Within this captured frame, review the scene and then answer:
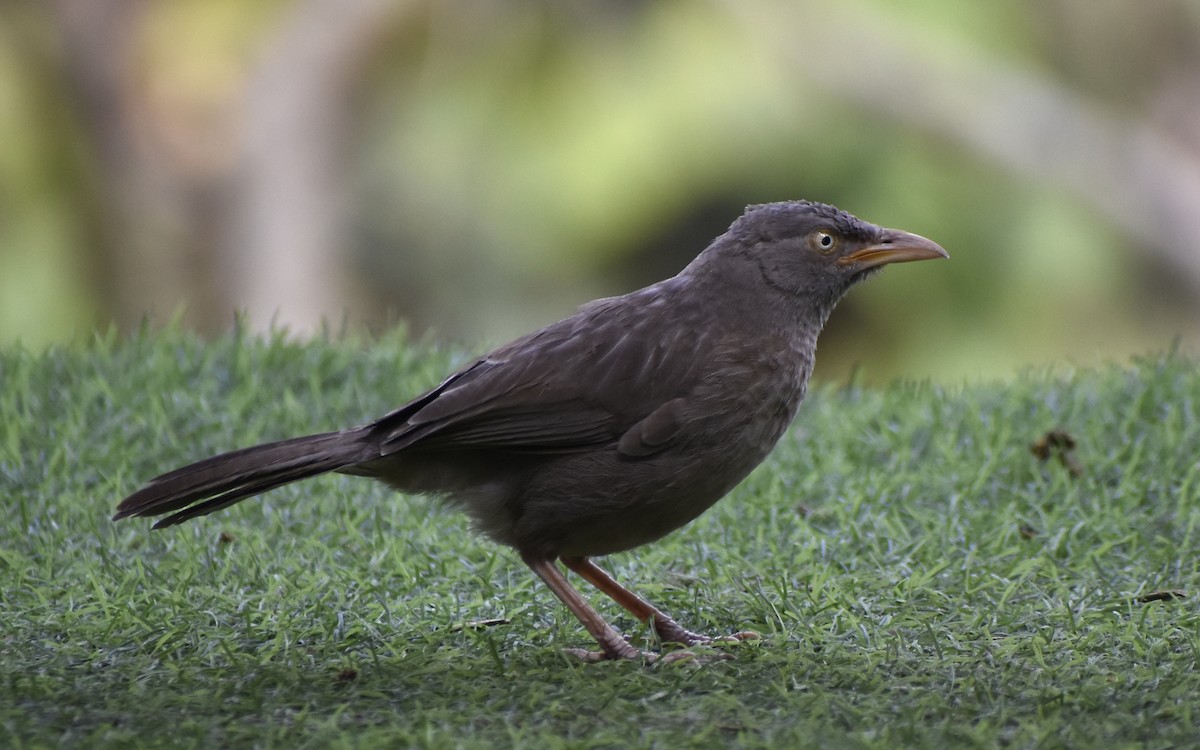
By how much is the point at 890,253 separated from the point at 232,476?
6.65 ft

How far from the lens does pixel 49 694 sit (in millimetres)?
3303

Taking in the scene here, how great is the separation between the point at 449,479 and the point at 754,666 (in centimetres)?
104

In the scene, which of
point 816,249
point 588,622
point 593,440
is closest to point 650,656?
point 588,622

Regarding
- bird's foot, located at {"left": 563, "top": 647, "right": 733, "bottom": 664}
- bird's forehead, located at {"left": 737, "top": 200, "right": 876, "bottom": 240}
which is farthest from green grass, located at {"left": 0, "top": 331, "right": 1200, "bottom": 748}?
bird's forehead, located at {"left": 737, "top": 200, "right": 876, "bottom": 240}

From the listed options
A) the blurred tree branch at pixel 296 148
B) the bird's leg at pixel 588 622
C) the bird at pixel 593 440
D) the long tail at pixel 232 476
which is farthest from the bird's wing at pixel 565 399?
the blurred tree branch at pixel 296 148

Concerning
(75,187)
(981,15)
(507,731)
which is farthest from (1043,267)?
(507,731)

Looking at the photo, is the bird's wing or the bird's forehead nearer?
the bird's wing

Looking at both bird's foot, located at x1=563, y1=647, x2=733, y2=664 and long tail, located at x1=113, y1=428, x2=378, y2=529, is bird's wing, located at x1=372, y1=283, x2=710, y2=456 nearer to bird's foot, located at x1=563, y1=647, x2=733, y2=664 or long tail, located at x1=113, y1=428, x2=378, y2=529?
long tail, located at x1=113, y1=428, x2=378, y2=529

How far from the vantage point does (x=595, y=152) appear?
Answer: 42.3 ft

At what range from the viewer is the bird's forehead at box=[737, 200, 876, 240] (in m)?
4.22

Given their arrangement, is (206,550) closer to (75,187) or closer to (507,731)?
(507,731)

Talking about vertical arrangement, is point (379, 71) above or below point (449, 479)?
above

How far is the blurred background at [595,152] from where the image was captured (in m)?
12.6

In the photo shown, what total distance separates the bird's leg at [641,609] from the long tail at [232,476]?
73 centimetres
